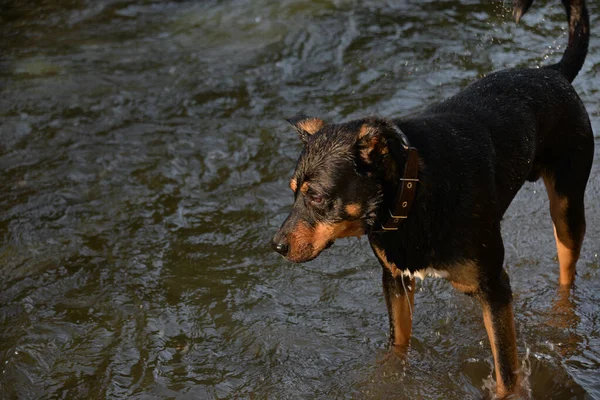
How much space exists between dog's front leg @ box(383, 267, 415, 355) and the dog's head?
2.14 feet

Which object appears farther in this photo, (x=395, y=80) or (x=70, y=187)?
(x=395, y=80)

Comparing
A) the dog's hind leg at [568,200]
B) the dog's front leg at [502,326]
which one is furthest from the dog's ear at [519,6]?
the dog's front leg at [502,326]

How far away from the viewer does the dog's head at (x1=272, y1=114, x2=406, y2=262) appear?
12.5 ft

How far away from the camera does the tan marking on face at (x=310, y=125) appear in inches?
166

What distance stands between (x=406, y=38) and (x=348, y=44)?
74cm

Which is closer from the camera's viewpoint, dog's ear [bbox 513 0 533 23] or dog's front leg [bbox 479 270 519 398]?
dog's front leg [bbox 479 270 519 398]

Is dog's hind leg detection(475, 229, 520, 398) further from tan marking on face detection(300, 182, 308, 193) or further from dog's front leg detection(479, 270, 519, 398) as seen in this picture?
tan marking on face detection(300, 182, 308, 193)

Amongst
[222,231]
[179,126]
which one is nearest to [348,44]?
[179,126]

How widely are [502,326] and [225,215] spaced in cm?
306

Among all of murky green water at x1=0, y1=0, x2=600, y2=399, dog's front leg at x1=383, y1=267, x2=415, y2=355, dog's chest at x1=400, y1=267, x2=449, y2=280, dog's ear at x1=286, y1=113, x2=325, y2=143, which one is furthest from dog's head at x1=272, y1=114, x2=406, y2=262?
murky green water at x1=0, y1=0, x2=600, y2=399

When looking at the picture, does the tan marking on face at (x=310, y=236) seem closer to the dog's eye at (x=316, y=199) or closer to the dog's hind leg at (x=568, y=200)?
the dog's eye at (x=316, y=199)

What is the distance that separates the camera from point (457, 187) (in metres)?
3.91

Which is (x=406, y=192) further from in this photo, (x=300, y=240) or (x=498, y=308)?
(x=498, y=308)

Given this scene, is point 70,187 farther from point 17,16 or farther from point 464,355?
point 17,16
